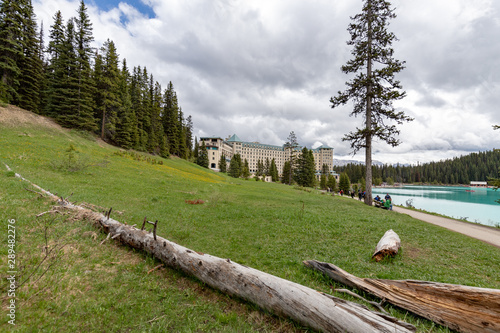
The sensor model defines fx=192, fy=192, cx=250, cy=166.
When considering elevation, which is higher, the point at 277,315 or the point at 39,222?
the point at 39,222

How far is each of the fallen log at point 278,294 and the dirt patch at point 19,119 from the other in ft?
109

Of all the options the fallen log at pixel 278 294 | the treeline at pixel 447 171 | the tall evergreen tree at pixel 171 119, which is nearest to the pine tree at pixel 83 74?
the tall evergreen tree at pixel 171 119

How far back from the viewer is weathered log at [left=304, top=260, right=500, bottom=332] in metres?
2.98

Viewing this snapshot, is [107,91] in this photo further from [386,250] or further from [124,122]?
[386,250]

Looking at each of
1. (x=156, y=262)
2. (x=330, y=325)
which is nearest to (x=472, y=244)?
(x=330, y=325)

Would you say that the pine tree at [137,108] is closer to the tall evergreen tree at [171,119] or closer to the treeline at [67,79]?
the treeline at [67,79]

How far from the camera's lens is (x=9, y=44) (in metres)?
29.1

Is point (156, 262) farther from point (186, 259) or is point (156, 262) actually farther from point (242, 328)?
point (242, 328)

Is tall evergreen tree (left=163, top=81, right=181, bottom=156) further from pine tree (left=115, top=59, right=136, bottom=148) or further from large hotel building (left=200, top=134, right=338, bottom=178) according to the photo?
large hotel building (left=200, top=134, right=338, bottom=178)

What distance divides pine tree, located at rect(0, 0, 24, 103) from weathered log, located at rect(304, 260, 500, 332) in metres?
44.7

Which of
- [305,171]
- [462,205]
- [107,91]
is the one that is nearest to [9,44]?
[107,91]

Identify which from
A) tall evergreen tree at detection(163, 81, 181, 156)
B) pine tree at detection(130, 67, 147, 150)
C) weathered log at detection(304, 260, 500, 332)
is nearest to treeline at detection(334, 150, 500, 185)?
tall evergreen tree at detection(163, 81, 181, 156)

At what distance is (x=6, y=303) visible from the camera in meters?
3.03

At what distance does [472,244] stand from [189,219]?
12733 millimetres
